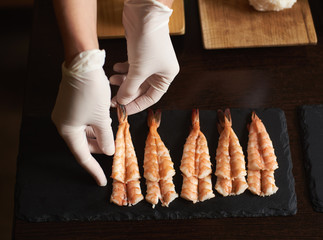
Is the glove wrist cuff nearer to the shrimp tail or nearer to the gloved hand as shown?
the gloved hand

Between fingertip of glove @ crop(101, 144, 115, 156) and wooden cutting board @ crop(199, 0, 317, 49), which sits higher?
wooden cutting board @ crop(199, 0, 317, 49)

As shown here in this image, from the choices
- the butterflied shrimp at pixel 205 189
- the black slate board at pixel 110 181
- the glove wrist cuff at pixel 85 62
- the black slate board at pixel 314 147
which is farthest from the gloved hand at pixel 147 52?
the black slate board at pixel 314 147

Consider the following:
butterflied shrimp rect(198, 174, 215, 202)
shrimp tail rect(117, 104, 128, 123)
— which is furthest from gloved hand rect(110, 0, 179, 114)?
butterflied shrimp rect(198, 174, 215, 202)

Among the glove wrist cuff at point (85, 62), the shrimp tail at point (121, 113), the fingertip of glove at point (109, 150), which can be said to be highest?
the glove wrist cuff at point (85, 62)

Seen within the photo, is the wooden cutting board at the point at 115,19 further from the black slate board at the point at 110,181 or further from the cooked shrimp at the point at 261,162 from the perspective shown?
the cooked shrimp at the point at 261,162

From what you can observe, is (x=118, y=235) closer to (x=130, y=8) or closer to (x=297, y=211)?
(x=297, y=211)

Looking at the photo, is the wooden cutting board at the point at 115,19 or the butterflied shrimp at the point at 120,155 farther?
the wooden cutting board at the point at 115,19

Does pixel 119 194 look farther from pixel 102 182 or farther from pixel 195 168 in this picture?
pixel 195 168
